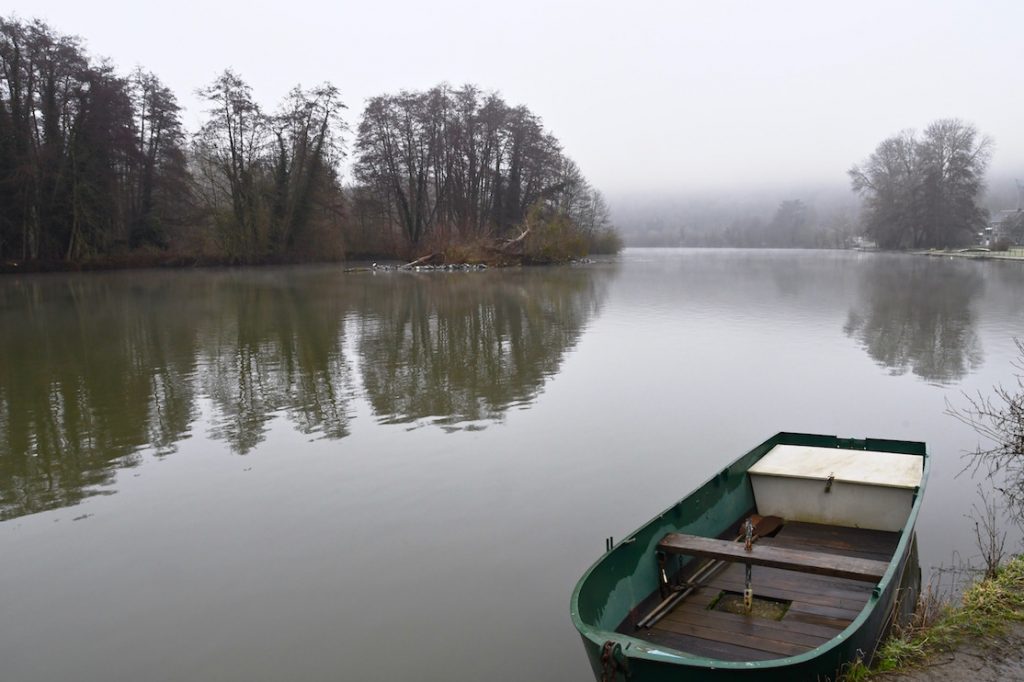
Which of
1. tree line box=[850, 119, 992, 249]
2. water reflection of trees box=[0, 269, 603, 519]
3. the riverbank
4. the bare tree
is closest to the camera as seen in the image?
the bare tree

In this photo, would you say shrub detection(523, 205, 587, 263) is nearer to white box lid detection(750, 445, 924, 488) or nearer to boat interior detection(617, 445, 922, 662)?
white box lid detection(750, 445, 924, 488)

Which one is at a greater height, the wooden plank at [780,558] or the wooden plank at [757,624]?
the wooden plank at [780,558]

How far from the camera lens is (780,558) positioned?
5172 millimetres

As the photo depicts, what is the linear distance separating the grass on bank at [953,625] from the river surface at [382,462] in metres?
1.32

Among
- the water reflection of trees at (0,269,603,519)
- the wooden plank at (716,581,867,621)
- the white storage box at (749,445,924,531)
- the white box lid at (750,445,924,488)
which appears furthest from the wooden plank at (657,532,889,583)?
the water reflection of trees at (0,269,603,519)

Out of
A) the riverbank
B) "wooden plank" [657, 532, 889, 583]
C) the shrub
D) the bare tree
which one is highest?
the shrub

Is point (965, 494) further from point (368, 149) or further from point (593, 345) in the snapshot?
point (368, 149)

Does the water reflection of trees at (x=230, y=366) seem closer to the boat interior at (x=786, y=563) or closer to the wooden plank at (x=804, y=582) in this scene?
the boat interior at (x=786, y=563)

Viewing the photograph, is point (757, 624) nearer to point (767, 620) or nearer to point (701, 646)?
point (767, 620)

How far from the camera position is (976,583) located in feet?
18.8

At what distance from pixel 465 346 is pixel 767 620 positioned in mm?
13422

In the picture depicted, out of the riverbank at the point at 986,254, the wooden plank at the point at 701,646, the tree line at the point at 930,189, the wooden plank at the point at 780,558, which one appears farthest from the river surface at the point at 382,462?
the tree line at the point at 930,189

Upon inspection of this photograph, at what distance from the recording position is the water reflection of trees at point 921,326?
50.8 feet

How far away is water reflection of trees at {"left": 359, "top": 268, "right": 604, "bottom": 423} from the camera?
12.8 m
